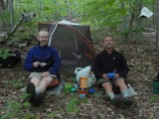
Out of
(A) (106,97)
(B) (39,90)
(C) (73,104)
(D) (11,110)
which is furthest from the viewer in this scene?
(A) (106,97)

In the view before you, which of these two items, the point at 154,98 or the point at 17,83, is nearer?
the point at 154,98

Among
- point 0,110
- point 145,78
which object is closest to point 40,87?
point 0,110

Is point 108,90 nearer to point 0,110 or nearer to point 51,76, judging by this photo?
point 51,76

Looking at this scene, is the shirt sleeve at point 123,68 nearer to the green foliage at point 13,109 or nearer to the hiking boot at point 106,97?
the hiking boot at point 106,97

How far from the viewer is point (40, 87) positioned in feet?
17.9

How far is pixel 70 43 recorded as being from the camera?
301 inches

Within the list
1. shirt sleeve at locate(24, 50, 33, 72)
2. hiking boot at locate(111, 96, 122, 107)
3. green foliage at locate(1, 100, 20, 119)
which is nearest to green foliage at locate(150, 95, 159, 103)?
hiking boot at locate(111, 96, 122, 107)

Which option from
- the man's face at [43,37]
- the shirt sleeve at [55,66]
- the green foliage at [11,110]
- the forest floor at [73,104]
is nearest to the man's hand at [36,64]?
the shirt sleeve at [55,66]

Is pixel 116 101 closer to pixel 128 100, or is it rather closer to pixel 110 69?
pixel 128 100

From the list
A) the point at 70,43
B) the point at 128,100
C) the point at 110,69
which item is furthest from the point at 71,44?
the point at 128,100

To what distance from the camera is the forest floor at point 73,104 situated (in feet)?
16.8

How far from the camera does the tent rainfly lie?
24.9ft

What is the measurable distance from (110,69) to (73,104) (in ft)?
4.56

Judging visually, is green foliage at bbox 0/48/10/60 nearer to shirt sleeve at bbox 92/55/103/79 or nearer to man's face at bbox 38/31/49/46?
man's face at bbox 38/31/49/46
